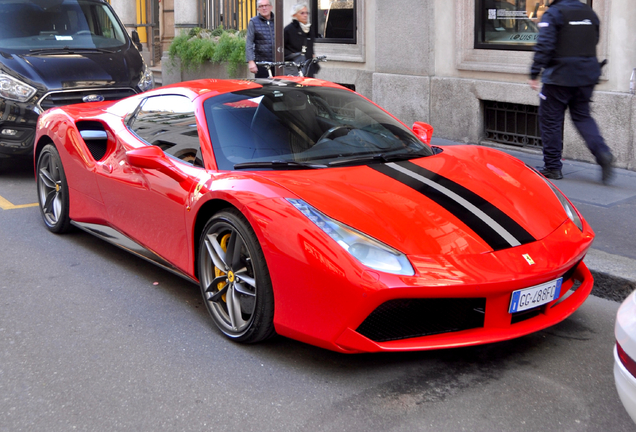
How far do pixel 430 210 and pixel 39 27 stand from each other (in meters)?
6.88

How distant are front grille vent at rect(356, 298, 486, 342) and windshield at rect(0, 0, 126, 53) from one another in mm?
6617

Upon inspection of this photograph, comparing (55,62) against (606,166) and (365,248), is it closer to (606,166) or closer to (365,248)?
(606,166)

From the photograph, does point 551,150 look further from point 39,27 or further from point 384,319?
point 39,27

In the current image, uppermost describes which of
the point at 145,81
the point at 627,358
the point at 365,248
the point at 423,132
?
the point at 145,81

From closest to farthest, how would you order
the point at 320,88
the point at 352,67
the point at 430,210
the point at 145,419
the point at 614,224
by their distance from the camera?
the point at 145,419
the point at 430,210
the point at 320,88
the point at 614,224
the point at 352,67

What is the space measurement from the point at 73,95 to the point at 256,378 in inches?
221

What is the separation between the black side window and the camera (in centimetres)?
420

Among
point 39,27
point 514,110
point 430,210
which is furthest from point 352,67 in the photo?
point 430,210

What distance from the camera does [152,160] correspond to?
420cm

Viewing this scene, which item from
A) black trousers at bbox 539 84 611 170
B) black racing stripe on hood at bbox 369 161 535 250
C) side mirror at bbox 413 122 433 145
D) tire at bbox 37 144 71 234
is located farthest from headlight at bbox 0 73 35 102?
black trousers at bbox 539 84 611 170

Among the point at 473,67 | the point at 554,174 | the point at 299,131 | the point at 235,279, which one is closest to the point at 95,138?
the point at 299,131

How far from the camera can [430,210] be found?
137 inches

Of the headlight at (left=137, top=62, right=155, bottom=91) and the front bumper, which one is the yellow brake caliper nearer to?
the front bumper

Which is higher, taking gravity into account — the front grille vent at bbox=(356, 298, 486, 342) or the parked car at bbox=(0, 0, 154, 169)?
the parked car at bbox=(0, 0, 154, 169)
